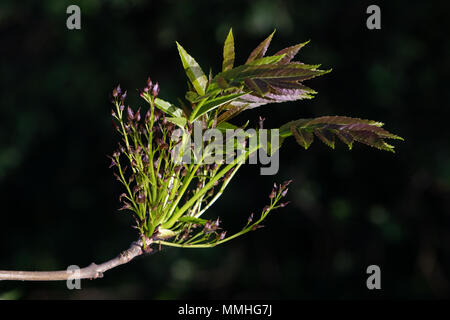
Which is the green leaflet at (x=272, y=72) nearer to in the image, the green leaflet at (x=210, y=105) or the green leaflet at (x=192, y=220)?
the green leaflet at (x=210, y=105)

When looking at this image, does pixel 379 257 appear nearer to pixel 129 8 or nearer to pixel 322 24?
pixel 322 24

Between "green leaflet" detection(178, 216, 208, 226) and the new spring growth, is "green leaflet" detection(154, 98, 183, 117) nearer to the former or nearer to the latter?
the new spring growth

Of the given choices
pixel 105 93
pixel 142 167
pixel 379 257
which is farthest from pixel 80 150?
pixel 142 167

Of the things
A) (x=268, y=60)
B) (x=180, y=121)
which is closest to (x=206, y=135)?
(x=180, y=121)

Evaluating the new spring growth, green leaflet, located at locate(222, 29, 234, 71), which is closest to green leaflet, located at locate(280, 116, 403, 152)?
the new spring growth

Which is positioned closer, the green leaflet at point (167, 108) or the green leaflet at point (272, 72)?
the green leaflet at point (272, 72)

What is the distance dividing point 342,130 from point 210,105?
0.21 meters

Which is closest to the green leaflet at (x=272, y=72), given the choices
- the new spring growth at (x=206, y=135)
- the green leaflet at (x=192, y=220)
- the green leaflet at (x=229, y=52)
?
the new spring growth at (x=206, y=135)

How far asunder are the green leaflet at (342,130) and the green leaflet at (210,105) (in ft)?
0.32

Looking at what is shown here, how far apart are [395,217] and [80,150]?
103 inches

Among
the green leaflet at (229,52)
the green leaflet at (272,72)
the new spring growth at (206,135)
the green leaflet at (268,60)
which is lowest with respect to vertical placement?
the new spring growth at (206,135)

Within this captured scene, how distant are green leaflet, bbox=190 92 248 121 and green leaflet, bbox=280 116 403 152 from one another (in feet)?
0.32

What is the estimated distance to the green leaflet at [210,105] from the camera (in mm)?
850

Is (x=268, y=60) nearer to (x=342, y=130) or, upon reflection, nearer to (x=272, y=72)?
(x=272, y=72)
